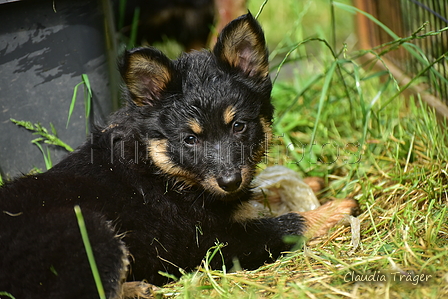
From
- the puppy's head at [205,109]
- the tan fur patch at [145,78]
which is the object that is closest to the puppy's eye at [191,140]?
the puppy's head at [205,109]

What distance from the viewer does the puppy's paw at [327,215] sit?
12.7ft

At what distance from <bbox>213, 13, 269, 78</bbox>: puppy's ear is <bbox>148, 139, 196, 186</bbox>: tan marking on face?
2.51ft

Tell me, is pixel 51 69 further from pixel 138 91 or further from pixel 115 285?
pixel 115 285

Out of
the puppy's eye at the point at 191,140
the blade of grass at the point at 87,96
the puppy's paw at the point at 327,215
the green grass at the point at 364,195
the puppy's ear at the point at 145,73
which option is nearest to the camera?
the green grass at the point at 364,195

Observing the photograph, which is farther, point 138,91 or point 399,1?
point 399,1

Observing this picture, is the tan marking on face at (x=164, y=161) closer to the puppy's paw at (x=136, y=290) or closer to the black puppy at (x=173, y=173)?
the black puppy at (x=173, y=173)

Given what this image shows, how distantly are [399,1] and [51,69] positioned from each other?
3960 millimetres

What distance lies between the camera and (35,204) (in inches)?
124

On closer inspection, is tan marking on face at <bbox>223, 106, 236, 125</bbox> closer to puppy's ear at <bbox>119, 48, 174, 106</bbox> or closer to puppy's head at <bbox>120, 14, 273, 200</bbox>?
puppy's head at <bbox>120, 14, 273, 200</bbox>

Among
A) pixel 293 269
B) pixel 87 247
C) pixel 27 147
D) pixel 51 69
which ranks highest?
pixel 51 69

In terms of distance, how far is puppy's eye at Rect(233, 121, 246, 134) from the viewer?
Result: 3.47m

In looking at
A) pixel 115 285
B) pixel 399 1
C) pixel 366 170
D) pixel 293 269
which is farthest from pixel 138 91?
pixel 399 1

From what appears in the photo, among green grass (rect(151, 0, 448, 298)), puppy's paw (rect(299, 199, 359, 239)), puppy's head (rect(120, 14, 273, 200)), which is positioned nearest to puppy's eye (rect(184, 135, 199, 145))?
puppy's head (rect(120, 14, 273, 200))

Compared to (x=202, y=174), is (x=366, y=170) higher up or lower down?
lower down
